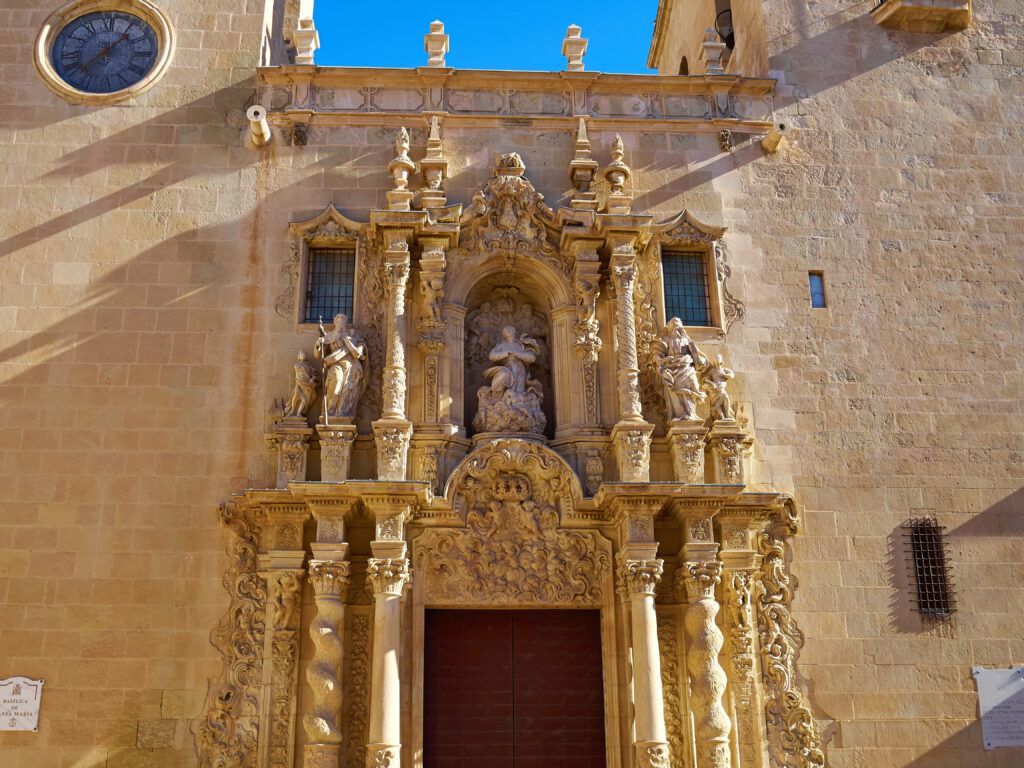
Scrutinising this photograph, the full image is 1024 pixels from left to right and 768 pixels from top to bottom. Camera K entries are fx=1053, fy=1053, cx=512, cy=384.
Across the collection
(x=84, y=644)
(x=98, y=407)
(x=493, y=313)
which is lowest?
(x=84, y=644)

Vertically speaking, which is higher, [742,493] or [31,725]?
[742,493]

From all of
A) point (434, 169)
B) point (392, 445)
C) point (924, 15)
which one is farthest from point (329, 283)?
point (924, 15)

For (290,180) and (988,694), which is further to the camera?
(290,180)

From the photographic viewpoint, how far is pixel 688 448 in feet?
41.0

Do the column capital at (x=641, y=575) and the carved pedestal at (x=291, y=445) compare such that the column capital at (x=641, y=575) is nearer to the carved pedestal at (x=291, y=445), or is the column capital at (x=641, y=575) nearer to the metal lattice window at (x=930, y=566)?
the metal lattice window at (x=930, y=566)

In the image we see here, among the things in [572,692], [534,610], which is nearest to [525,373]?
[534,610]

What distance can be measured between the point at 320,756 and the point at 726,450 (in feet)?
18.9

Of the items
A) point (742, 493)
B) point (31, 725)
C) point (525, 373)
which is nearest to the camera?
point (31, 725)

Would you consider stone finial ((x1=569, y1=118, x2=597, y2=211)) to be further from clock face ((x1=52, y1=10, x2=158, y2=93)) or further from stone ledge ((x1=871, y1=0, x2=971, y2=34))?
clock face ((x1=52, y1=10, x2=158, y2=93))

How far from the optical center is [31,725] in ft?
37.7

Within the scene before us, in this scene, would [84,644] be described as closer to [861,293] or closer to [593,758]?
[593,758]

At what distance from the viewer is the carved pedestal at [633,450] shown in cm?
1225

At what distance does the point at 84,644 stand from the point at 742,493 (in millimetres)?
7658

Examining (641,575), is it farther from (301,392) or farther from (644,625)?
(301,392)
